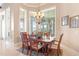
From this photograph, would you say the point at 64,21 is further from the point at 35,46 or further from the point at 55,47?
the point at 35,46

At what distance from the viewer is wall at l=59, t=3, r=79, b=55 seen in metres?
2.19

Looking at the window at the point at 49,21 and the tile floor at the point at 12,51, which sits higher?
the window at the point at 49,21

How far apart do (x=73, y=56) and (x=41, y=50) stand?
2.03ft

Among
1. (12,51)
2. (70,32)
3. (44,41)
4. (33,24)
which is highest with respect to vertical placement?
(33,24)

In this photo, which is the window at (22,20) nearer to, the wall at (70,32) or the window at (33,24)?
the window at (33,24)

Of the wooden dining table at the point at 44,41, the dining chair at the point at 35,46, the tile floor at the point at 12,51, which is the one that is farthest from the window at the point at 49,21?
the tile floor at the point at 12,51

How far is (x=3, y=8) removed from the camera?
2.24 meters

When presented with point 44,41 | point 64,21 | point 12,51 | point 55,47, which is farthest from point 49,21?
point 12,51

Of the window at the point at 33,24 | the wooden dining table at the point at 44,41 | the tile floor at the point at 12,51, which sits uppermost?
the window at the point at 33,24

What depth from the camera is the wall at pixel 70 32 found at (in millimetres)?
2191

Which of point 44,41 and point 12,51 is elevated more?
point 44,41

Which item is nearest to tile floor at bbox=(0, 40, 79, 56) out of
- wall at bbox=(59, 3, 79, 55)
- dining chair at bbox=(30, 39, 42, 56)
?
wall at bbox=(59, 3, 79, 55)

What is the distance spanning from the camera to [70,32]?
7.22 feet

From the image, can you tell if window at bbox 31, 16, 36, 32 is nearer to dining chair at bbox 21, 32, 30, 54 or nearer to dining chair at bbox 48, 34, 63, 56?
dining chair at bbox 21, 32, 30, 54
